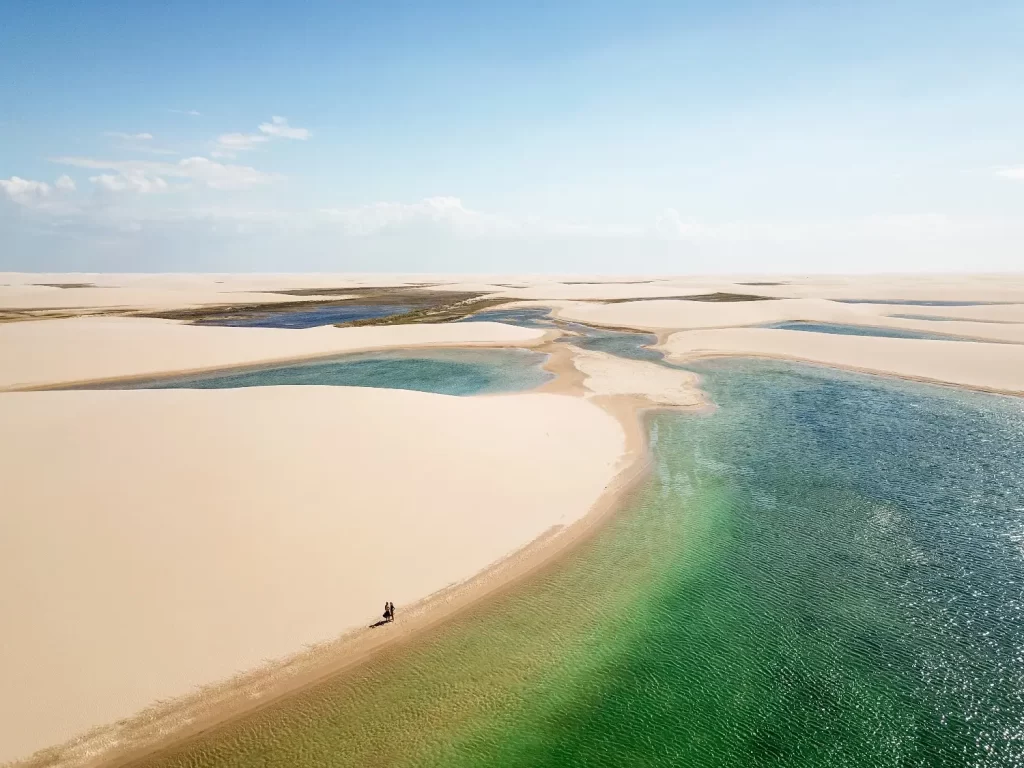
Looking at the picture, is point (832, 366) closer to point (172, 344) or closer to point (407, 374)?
point (407, 374)

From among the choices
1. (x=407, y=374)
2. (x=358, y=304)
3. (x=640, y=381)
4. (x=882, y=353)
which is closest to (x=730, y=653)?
(x=640, y=381)

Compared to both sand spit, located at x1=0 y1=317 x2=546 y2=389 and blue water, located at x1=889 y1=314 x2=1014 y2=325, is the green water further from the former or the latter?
blue water, located at x1=889 y1=314 x2=1014 y2=325

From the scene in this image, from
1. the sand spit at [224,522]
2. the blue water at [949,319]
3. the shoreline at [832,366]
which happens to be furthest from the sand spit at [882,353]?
the sand spit at [224,522]

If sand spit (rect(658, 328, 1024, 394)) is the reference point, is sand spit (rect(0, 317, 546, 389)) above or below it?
above

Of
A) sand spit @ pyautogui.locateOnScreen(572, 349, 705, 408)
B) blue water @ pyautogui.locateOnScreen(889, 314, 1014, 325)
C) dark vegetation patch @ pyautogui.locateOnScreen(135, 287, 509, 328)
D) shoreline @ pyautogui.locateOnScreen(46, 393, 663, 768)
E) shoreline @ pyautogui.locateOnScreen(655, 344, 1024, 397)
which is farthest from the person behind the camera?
dark vegetation patch @ pyautogui.locateOnScreen(135, 287, 509, 328)

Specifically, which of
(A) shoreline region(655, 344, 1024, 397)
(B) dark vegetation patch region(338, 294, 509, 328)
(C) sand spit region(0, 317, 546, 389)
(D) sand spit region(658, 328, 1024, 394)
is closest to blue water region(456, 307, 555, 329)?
(B) dark vegetation patch region(338, 294, 509, 328)
